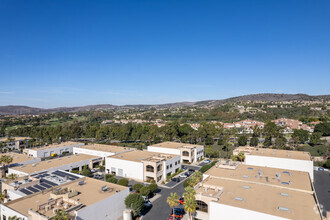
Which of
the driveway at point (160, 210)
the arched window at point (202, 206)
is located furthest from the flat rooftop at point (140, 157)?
the arched window at point (202, 206)

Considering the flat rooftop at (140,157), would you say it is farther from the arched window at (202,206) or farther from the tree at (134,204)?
the arched window at (202,206)

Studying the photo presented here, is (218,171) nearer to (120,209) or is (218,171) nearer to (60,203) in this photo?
(120,209)

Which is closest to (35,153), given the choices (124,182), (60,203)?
(124,182)

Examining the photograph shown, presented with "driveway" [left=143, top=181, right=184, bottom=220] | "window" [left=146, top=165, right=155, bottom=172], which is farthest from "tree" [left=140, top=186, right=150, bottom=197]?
"window" [left=146, top=165, right=155, bottom=172]

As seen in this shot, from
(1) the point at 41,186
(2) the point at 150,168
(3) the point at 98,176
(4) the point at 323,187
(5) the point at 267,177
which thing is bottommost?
(4) the point at 323,187

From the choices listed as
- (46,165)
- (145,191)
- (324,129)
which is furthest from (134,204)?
(324,129)

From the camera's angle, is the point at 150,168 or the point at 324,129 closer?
the point at 150,168

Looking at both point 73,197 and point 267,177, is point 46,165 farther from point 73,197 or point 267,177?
point 267,177
